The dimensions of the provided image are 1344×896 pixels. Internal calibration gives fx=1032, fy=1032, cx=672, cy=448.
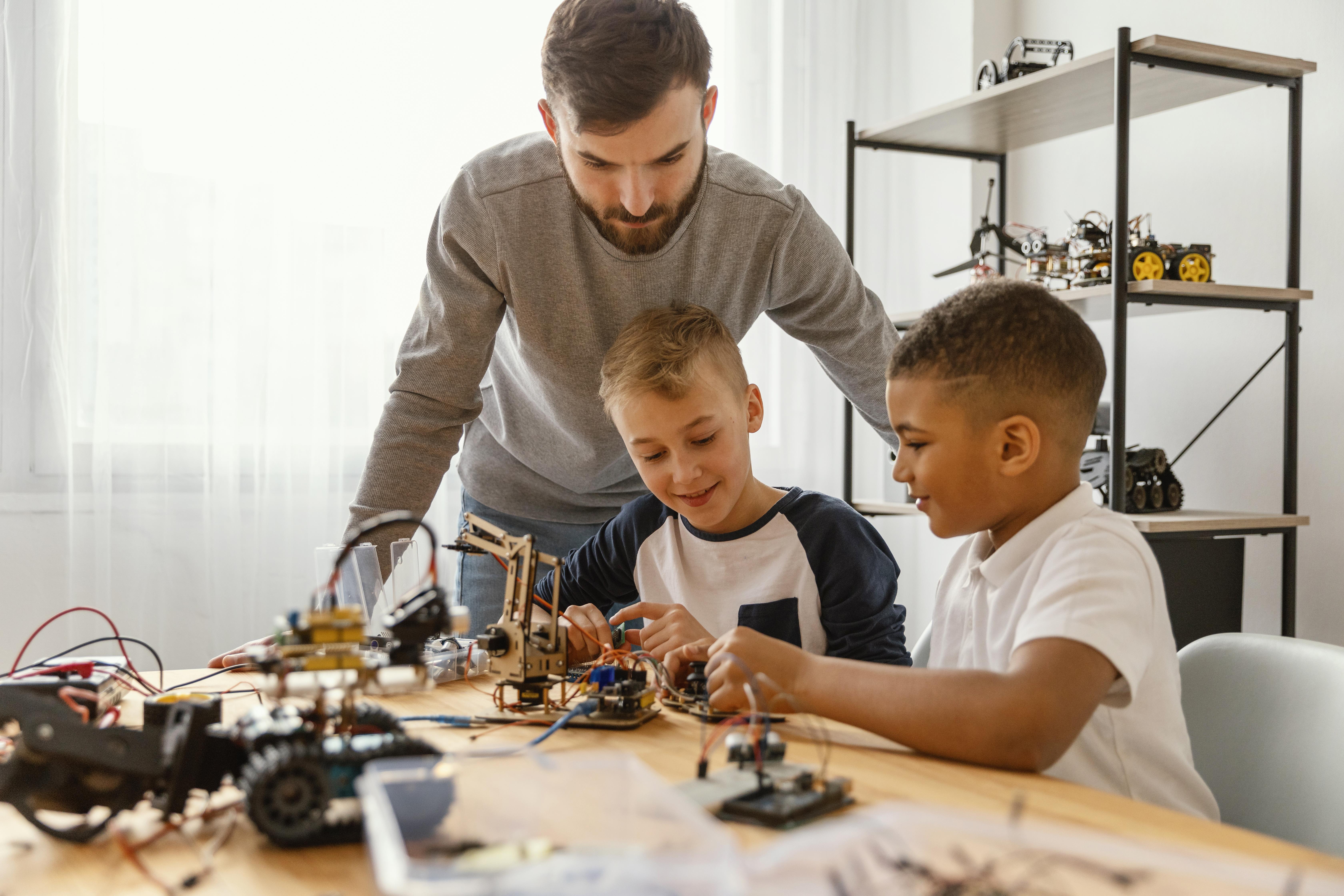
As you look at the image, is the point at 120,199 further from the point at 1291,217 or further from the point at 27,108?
the point at 1291,217

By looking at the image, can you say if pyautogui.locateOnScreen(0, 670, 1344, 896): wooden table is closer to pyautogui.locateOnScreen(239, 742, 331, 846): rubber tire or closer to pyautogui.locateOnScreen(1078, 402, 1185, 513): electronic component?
pyautogui.locateOnScreen(239, 742, 331, 846): rubber tire

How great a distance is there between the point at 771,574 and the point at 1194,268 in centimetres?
131

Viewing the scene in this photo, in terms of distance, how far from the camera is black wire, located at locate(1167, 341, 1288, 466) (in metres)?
2.31

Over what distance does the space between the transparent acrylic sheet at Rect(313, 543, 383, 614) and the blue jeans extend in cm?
49

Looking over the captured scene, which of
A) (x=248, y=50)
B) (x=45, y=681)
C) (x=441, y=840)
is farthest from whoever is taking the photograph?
(x=248, y=50)

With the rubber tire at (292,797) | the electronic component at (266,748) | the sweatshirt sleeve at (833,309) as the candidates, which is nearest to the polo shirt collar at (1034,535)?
the sweatshirt sleeve at (833,309)

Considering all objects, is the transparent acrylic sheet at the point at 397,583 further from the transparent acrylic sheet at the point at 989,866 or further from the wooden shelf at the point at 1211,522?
the wooden shelf at the point at 1211,522

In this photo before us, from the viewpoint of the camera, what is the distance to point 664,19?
1.35m

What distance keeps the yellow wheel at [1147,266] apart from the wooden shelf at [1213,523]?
51cm

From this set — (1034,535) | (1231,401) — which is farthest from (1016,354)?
(1231,401)

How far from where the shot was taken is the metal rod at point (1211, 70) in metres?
2.13

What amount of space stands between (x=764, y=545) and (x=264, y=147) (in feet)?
5.58

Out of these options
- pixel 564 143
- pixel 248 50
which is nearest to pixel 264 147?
pixel 248 50

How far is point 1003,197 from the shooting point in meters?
3.07
